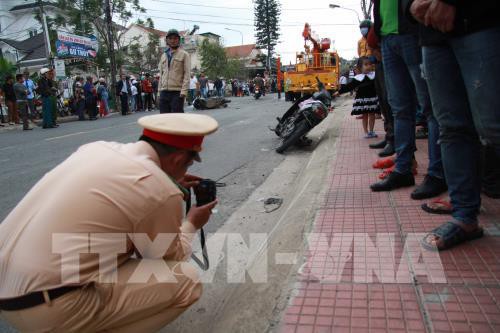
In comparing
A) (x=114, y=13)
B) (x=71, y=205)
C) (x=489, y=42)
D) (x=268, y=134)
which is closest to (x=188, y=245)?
(x=71, y=205)

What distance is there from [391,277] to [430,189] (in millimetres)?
1221

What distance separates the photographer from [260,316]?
188 centimetres

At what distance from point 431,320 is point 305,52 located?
1936 centimetres

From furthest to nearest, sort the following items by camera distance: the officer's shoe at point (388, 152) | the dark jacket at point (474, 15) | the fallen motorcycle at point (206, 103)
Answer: the fallen motorcycle at point (206, 103), the officer's shoe at point (388, 152), the dark jacket at point (474, 15)

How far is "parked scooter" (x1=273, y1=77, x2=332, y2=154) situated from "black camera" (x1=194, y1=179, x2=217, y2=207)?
4421 mm

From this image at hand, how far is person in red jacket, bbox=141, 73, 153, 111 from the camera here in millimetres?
20594

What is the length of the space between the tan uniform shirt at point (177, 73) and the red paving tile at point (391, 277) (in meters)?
4.07

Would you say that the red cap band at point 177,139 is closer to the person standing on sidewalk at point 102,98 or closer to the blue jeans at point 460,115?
the blue jeans at point 460,115

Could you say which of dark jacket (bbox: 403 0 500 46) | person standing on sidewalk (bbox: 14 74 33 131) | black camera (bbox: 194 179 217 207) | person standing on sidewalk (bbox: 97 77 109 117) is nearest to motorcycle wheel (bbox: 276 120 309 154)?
dark jacket (bbox: 403 0 500 46)

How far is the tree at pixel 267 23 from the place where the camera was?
6525 cm

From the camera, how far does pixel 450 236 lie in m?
2.19

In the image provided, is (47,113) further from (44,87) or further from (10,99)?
(10,99)

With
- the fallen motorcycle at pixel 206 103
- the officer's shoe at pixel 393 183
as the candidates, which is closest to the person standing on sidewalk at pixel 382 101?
the officer's shoe at pixel 393 183

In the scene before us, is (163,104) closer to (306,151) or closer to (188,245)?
(306,151)
